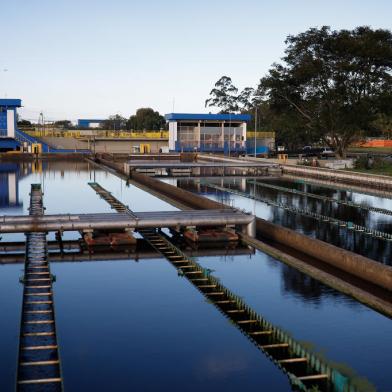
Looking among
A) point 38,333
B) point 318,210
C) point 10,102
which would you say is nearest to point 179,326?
point 38,333

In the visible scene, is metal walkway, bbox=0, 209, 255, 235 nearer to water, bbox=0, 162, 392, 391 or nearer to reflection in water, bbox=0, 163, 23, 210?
water, bbox=0, 162, 392, 391

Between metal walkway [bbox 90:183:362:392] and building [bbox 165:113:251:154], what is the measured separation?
79.4 meters

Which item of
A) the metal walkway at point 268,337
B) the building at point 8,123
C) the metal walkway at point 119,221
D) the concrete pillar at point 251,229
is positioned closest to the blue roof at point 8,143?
the building at point 8,123

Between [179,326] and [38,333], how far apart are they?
448 centimetres

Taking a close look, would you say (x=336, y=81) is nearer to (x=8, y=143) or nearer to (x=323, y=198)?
(x=323, y=198)

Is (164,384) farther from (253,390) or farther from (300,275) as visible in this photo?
(300,275)

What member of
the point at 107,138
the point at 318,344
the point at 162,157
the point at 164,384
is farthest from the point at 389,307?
Answer: the point at 107,138

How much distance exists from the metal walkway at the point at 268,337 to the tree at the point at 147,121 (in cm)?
15365

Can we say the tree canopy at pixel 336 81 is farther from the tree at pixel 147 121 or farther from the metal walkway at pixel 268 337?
the tree at pixel 147 121

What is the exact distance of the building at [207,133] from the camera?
10812 centimetres

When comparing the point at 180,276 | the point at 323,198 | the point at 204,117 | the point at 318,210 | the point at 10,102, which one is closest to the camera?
the point at 180,276

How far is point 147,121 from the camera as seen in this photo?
18188cm

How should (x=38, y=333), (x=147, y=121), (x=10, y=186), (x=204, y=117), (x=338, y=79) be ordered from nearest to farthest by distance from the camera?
1. (x=38, y=333)
2. (x=10, y=186)
3. (x=338, y=79)
4. (x=204, y=117)
5. (x=147, y=121)

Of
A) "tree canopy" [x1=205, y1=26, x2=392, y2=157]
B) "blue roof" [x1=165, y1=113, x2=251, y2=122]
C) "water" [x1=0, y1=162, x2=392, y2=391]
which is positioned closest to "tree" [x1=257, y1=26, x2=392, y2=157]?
"tree canopy" [x1=205, y1=26, x2=392, y2=157]
